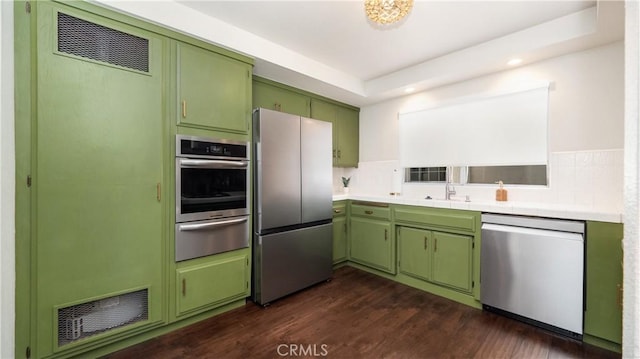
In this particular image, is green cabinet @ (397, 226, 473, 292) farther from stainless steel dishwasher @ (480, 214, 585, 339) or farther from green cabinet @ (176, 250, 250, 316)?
green cabinet @ (176, 250, 250, 316)

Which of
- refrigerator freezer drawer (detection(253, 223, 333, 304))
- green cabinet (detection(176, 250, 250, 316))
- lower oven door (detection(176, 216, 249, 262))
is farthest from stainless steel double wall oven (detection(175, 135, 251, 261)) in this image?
refrigerator freezer drawer (detection(253, 223, 333, 304))

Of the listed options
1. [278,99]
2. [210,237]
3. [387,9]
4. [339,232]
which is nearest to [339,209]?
[339,232]

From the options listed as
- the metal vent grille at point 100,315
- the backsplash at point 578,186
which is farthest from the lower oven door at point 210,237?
the backsplash at point 578,186

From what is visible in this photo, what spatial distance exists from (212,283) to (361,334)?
125 centimetres

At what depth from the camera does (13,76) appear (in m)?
1.44

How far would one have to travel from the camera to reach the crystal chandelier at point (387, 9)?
162 cm

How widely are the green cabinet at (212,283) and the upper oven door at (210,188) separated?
39cm

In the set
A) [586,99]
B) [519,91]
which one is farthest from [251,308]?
[586,99]

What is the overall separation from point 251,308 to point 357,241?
151 centimetres

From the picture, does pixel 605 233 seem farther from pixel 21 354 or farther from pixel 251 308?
pixel 21 354

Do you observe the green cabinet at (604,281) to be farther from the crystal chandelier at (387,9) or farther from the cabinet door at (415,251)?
the crystal chandelier at (387,9)

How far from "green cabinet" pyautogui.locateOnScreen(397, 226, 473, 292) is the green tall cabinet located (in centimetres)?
230

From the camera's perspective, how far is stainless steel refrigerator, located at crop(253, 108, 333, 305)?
2.41 metres

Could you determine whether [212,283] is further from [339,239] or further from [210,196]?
[339,239]
